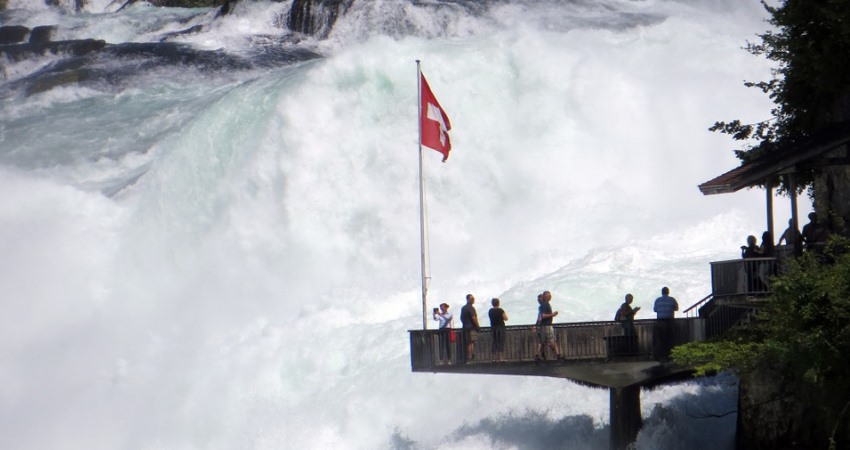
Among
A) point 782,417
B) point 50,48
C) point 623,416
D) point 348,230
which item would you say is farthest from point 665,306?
point 50,48

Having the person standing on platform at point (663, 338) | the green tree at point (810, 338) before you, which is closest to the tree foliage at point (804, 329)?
the green tree at point (810, 338)

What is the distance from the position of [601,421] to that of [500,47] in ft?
59.5

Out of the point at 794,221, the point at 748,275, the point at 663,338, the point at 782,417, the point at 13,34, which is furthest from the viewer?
the point at 13,34

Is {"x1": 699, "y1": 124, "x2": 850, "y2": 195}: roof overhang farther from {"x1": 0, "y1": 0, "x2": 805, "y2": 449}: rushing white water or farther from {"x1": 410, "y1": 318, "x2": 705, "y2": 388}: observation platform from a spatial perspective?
{"x1": 0, "y1": 0, "x2": 805, "y2": 449}: rushing white water

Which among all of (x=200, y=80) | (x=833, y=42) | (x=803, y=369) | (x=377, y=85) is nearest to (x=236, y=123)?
(x=377, y=85)

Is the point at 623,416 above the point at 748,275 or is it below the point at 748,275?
below

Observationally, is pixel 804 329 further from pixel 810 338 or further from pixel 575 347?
pixel 575 347

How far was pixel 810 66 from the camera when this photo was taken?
27.2 metres

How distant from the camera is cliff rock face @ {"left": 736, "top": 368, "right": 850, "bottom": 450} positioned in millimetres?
21719

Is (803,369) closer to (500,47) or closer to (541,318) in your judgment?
(541,318)

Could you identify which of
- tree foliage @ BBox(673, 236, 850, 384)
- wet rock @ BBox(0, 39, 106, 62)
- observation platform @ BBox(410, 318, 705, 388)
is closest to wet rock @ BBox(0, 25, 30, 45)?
wet rock @ BBox(0, 39, 106, 62)

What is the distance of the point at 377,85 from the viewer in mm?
45812

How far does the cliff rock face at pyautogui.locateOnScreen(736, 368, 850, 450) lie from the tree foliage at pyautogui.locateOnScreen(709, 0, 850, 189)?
336cm

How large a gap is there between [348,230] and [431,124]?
15297 mm
